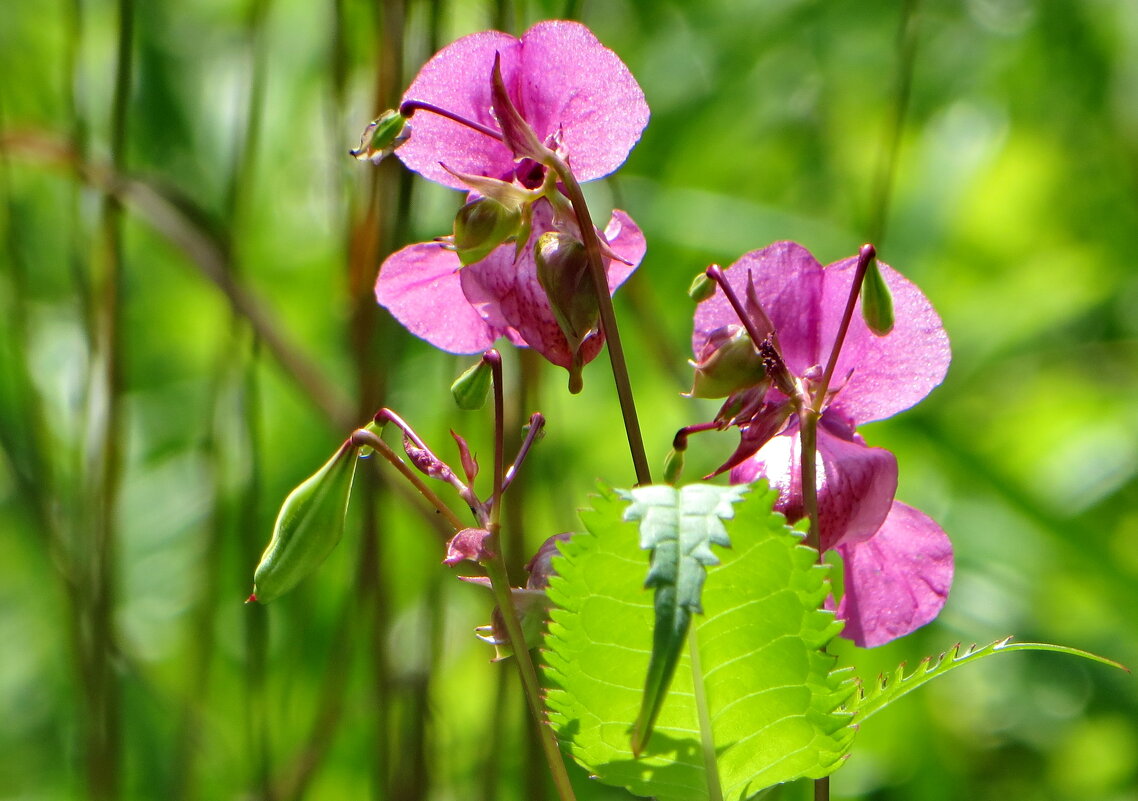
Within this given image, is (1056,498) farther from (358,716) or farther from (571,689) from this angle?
(571,689)

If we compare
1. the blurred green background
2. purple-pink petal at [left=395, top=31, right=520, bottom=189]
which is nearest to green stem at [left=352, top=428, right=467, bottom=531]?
purple-pink petal at [left=395, top=31, right=520, bottom=189]

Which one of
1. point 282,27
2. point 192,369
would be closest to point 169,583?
point 192,369

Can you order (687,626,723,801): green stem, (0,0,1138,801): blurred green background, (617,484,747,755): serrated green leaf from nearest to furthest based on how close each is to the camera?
(617,484,747,755): serrated green leaf < (687,626,723,801): green stem < (0,0,1138,801): blurred green background

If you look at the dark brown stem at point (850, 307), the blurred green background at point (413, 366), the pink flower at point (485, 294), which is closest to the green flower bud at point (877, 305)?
the dark brown stem at point (850, 307)

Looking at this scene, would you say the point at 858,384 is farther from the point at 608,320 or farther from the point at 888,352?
the point at 608,320

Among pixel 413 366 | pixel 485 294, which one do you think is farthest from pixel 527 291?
pixel 413 366

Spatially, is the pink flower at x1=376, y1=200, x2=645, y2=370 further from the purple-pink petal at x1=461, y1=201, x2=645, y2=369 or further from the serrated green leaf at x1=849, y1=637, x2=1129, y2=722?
the serrated green leaf at x1=849, y1=637, x2=1129, y2=722

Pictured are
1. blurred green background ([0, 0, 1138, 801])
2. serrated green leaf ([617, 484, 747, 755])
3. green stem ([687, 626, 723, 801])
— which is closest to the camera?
serrated green leaf ([617, 484, 747, 755])
